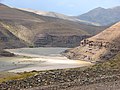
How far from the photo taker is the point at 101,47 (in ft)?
585

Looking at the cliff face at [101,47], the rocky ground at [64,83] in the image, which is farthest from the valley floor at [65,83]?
the cliff face at [101,47]

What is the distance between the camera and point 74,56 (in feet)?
629

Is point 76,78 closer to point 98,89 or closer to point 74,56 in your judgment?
point 98,89

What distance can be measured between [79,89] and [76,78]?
9.30 meters

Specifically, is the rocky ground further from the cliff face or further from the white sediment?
the cliff face

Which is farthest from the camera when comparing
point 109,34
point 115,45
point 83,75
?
point 109,34

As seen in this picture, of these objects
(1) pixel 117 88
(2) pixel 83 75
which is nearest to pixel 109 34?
(2) pixel 83 75

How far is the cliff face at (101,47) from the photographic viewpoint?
553 ft

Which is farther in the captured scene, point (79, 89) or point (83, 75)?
point (83, 75)

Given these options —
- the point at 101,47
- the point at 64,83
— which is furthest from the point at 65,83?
the point at 101,47

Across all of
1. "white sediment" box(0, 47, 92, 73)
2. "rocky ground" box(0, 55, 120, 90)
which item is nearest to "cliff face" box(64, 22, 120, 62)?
"white sediment" box(0, 47, 92, 73)

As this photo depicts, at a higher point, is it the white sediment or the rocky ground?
the rocky ground

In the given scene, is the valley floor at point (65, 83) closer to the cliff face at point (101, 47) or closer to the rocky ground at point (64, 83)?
the rocky ground at point (64, 83)

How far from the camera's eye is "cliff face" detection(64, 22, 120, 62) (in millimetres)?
168500
